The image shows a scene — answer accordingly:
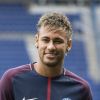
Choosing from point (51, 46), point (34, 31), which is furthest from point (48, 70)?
point (34, 31)

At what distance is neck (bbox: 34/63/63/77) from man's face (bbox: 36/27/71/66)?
0.05 meters

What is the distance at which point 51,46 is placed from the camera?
290cm

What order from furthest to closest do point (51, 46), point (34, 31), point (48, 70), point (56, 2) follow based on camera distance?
point (56, 2), point (34, 31), point (48, 70), point (51, 46)

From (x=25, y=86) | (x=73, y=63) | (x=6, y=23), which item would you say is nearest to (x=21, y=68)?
(x=25, y=86)

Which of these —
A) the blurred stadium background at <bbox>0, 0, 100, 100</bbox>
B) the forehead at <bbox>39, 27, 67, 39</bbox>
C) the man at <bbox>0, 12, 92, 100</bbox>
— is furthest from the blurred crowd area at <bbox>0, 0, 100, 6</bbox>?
the forehead at <bbox>39, 27, 67, 39</bbox>

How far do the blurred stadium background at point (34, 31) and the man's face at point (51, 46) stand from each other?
818cm

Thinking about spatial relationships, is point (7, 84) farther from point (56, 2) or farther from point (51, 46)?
point (56, 2)

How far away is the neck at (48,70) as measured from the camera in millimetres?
3018

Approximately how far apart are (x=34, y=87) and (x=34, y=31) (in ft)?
31.1

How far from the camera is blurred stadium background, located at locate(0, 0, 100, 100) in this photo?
1177 cm

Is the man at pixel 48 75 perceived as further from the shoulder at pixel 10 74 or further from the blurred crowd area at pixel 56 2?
the blurred crowd area at pixel 56 2

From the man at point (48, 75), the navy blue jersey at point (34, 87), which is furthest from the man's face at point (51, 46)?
the navy blue jersey at point (34, 87)

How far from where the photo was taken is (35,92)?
3039 millimetres

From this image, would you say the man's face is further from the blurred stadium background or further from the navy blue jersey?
the blurred stadium background
